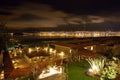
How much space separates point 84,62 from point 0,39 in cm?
1116

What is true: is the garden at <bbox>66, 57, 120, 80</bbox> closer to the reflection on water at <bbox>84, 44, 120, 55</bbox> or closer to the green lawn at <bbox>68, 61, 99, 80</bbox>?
the green lawn at <bbox>68, 61, 99, 80</bbox>

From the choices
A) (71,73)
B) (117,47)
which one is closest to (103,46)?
(117,47)

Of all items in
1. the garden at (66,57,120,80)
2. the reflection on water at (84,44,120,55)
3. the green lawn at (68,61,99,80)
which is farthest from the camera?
the reflection on water at (84,44,120,55)

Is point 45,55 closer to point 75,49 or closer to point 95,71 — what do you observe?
point 75,49

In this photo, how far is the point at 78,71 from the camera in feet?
46.8

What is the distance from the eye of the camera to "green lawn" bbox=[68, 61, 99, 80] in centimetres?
1256

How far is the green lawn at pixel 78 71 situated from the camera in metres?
12.6

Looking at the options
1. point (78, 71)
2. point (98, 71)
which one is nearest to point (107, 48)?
point (78, 71)

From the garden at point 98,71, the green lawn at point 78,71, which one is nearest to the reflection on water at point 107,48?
the green lawn at point 78,71

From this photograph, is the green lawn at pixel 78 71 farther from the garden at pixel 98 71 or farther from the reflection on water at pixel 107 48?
the reflection on water at pixel 107 48

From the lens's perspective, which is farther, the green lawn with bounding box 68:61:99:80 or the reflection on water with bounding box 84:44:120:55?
the reflection on water with bounding box 84:44:120:55

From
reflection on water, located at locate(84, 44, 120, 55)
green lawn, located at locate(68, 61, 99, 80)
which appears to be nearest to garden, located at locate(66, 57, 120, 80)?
green lawn, located at locate(68, 61, 99, 80)

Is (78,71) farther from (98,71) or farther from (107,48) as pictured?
(107,48)

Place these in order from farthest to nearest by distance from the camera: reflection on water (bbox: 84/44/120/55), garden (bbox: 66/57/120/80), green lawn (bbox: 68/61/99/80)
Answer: reflection on water (bbox: 84/44/120/55)
green lawn (bbox: 68/61/99/80)
garden (bbox: 66/57/120/80)
